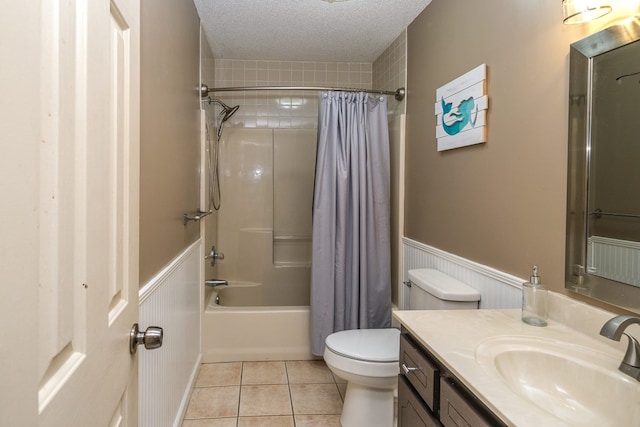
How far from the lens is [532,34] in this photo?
1374mm

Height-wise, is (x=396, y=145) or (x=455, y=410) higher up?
(x=396, y=145)

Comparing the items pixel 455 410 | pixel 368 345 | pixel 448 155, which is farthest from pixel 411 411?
pixel 448 155

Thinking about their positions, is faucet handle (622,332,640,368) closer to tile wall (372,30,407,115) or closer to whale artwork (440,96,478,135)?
whale artwork (440,96,478,135)

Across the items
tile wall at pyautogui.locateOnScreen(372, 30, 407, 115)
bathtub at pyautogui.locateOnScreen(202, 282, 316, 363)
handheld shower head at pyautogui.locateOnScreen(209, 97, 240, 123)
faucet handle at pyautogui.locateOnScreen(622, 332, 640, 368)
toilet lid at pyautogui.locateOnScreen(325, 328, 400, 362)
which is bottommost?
bathtub at pyautogui.locateOnScreen(202, 282, 316, 363)

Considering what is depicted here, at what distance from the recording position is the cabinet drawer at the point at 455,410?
2.84 ft

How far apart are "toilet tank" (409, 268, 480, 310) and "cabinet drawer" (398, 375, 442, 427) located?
472 mm

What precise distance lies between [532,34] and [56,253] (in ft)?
5.06

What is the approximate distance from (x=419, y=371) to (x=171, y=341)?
118 cm

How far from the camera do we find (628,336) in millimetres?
884

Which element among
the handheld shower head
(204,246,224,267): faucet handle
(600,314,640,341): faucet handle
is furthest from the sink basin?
the handheld shower head

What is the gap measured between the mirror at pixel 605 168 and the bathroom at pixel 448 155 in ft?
0.15

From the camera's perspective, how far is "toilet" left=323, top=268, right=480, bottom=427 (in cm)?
170

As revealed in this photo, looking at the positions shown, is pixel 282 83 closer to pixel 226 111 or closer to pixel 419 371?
pixel 226 111

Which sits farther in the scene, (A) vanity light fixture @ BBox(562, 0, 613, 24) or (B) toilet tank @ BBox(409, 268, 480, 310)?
(B) toilet tank @ BBox(409, 268, 480, 310)
